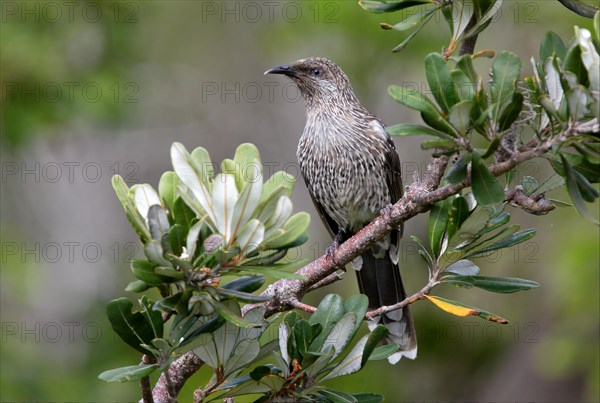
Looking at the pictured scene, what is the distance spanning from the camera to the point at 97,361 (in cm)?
683

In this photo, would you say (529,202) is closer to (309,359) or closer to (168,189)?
(309,359)

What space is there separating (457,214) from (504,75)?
0.60 meters

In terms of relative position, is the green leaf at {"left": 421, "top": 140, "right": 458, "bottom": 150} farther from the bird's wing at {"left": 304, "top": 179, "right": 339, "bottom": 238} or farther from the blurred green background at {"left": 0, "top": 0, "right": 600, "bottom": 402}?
the blurred green background at {"left": 0, "top": 0, "right": 600, "bottom": 402}

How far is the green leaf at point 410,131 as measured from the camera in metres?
2.22

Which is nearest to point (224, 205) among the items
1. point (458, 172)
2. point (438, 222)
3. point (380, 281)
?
point (458, 172)

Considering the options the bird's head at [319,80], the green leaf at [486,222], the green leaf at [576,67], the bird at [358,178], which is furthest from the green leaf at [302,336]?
the bird's head at [319,80]

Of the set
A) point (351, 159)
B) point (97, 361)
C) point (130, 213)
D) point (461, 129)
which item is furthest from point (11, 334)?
point (461, 129)

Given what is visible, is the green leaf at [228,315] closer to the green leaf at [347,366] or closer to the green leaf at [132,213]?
the green leaf at [132,213]

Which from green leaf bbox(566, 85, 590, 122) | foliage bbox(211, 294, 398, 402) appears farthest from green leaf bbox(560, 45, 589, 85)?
foliage bbox(211, 294, 398, 402)

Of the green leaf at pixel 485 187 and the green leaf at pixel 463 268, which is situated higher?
the green leaf at pixel 485 187

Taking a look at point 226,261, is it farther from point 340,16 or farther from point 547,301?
point 547,301

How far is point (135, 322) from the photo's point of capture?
2311mm

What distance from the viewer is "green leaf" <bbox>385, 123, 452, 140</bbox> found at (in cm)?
222

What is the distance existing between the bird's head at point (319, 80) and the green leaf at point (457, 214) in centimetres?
248
